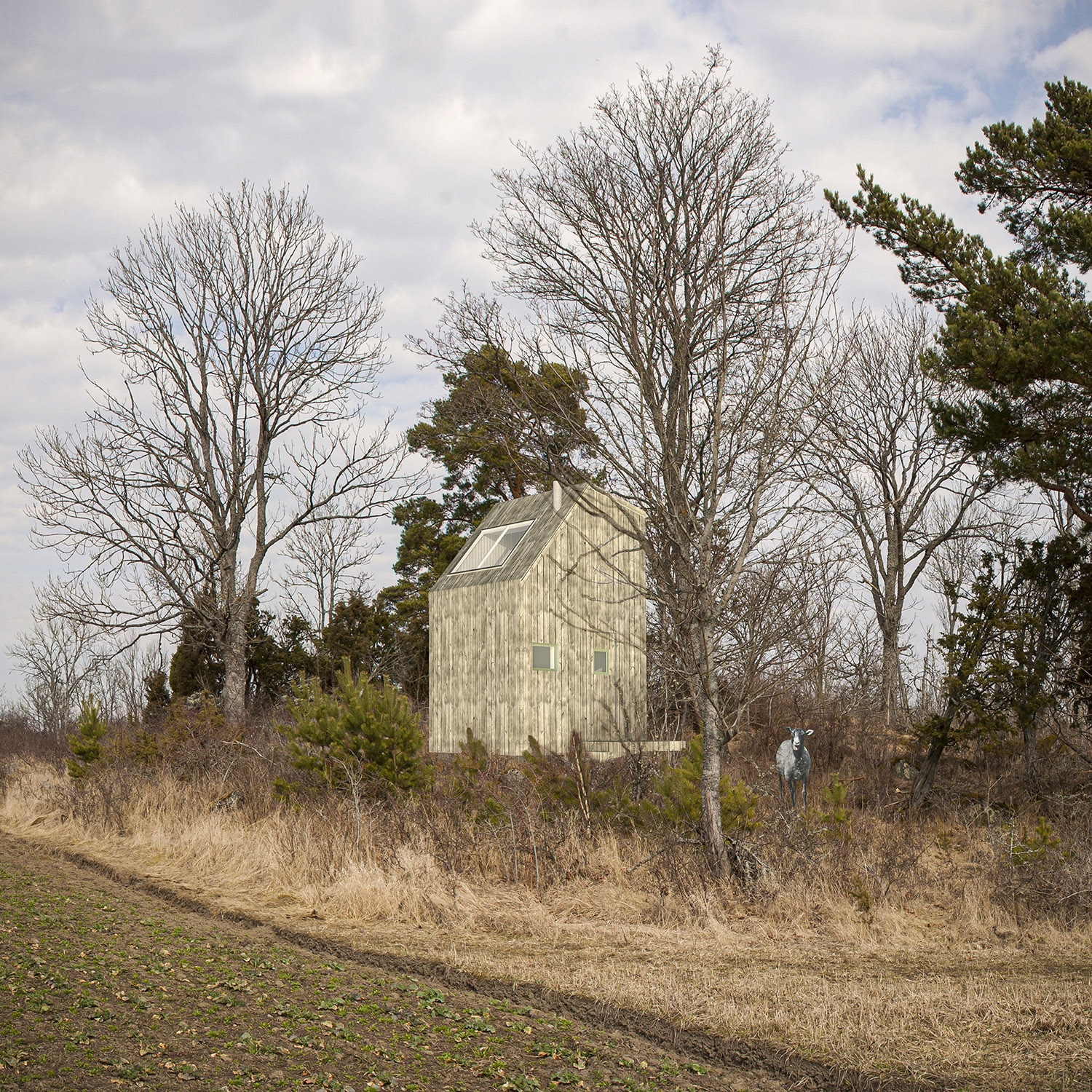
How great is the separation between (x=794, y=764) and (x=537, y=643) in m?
7.85

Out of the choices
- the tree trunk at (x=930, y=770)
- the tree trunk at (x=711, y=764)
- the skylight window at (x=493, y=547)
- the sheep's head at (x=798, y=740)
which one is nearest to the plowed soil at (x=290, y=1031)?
the tree trunk at (x=711, y=764)

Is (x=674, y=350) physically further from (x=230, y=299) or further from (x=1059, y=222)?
(x=230, y=299)

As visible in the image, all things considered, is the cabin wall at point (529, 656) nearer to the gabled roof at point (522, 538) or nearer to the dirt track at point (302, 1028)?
the gabled roof at point (522, 538)

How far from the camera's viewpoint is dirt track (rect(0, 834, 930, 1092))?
4.12 meters

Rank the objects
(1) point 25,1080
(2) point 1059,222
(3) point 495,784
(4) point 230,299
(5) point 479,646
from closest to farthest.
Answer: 1. (1) point 25,1080
2. (3) point 495,784
3. (2) point 1059,222
4. (5) point 479,646
5. (4) point 230,299

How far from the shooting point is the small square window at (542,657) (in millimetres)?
18938

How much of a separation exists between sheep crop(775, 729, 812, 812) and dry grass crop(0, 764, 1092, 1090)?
0.95 metres

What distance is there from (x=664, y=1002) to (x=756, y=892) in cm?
263

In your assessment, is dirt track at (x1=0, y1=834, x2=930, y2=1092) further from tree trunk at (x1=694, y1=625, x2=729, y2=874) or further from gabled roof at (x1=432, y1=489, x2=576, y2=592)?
gabled roof at (x1=432, y1=489, x2=576, y2=592)

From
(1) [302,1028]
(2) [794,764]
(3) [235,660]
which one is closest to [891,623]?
(2) [794,764]

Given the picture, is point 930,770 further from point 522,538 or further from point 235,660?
point 235,660

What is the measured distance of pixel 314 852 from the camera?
9.61 m

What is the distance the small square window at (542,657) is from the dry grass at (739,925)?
25.5 ft

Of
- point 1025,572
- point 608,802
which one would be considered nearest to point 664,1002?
point 608,802
